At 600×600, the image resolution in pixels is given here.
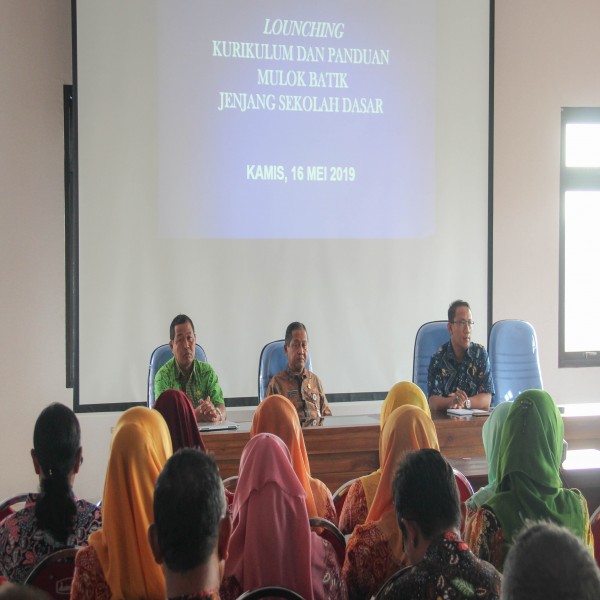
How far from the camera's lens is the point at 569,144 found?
593cm

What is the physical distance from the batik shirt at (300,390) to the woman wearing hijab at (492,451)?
161 cm

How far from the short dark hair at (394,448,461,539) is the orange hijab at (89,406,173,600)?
60 cm

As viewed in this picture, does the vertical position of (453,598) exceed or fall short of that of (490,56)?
it falls short

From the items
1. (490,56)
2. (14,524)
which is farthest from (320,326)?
(14,524)

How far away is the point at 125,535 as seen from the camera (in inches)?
70.6

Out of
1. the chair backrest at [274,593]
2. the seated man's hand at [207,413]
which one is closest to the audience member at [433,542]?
the chair backrest at [274,593]

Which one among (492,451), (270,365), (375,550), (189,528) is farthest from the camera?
(270,365)

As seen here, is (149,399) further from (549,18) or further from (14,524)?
(549,18)

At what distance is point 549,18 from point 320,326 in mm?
2913

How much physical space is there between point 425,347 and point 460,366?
307 millimetres

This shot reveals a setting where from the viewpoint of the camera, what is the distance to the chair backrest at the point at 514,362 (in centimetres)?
488

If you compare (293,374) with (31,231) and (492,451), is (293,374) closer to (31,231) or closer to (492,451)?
(492,451)

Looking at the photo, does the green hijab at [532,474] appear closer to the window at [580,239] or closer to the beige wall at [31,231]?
the beige wall at [31,231]

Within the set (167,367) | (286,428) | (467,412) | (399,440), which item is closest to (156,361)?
(167,367)
